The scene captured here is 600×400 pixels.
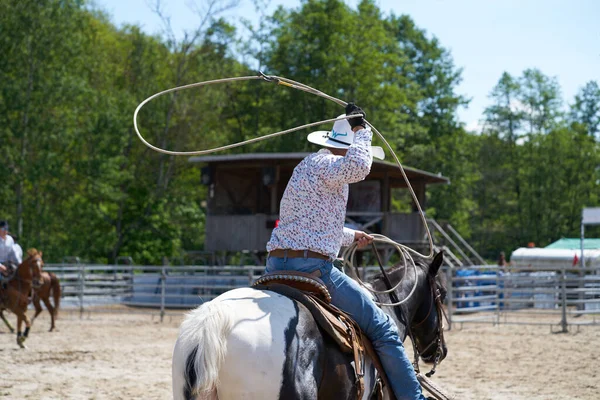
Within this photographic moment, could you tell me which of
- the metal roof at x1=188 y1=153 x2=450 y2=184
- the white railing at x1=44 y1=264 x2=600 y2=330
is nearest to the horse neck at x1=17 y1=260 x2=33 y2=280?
the white railing at x1=44 y1=264 x2=600 y2=330

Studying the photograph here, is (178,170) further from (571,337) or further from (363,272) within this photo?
(571,337)

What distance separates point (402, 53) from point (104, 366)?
33572 mm

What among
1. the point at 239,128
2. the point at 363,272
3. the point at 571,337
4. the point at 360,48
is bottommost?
the point at 571,337

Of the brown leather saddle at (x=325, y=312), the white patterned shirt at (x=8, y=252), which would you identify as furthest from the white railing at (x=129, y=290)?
the brown leather saddle at (x=325, y=312)

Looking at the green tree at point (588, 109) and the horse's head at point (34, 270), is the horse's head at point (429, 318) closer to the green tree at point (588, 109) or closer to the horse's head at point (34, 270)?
the horse's head at point (34, 270)

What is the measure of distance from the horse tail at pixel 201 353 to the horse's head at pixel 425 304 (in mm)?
2039

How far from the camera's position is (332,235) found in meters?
4.45

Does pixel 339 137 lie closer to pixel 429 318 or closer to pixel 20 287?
pixel 429 318

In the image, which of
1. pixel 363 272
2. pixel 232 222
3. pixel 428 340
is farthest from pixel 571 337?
pixel 232 222

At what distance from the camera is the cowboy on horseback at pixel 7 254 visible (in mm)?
15016

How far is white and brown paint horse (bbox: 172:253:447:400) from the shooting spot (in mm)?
3701

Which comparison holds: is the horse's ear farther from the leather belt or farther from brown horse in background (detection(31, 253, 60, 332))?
brown horse in background (detection(31, 253, 60, 332))

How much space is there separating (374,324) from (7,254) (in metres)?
12.7

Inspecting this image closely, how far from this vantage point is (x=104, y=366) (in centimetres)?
1091
